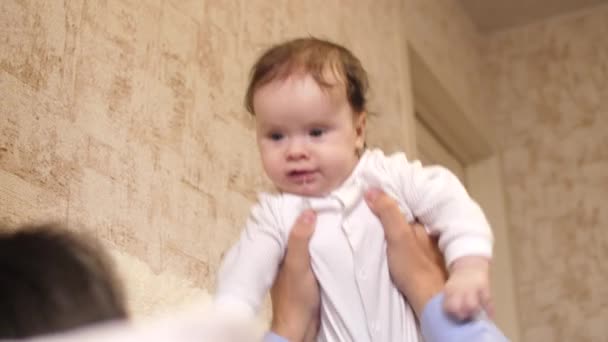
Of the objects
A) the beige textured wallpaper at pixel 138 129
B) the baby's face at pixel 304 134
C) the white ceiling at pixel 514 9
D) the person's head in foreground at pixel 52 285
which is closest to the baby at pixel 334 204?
the baby's face at pixel 304 134

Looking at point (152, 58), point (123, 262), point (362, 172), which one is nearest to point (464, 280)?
point (362, 172)

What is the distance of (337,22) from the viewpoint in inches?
77.1

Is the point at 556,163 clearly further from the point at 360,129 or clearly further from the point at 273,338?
the point at 273,338

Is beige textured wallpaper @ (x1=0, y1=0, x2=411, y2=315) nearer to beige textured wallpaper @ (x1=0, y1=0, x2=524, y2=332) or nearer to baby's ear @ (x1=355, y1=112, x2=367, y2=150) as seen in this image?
beige textured wallpaper @ (x1=0, y1=0, x2=524, y2=332)

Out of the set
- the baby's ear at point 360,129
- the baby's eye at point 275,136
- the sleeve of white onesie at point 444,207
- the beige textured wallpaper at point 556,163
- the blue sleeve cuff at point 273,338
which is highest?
the beige textured wallpaper at point 556,163

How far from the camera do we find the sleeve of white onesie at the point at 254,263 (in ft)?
3.10

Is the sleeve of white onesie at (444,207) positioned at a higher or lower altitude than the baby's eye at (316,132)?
lower

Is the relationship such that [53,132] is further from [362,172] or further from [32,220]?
[362,172]

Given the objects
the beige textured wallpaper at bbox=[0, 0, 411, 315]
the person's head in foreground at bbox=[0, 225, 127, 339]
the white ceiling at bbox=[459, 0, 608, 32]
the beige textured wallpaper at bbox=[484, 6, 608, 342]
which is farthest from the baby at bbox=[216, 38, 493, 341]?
the white ceiling at bbox=[459, 0, 608, 32]

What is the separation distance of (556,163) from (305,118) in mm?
1941

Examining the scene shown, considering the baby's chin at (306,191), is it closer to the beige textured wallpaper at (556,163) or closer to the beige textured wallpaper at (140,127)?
the beige textured wallpaper at (140,127)

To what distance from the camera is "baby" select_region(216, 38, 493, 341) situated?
3.15ft

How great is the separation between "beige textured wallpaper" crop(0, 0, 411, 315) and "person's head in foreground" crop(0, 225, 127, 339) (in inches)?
19.4

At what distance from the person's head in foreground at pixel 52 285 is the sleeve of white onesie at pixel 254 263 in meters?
0.41
